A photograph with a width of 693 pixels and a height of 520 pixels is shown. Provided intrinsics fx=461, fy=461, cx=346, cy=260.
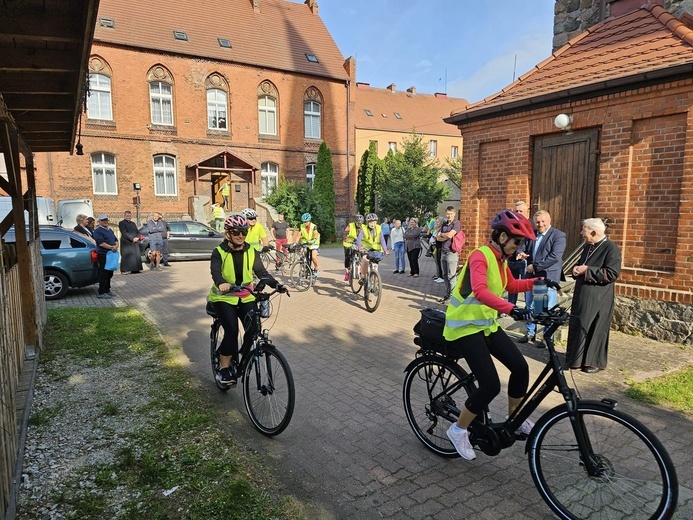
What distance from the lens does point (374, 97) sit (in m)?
51.4

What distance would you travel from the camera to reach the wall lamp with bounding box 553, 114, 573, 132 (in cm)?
769

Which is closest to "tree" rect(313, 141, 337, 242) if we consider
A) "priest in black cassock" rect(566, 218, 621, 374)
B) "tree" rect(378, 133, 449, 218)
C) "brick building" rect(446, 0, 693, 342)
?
"tree" rect(378, 133, 449, 218)

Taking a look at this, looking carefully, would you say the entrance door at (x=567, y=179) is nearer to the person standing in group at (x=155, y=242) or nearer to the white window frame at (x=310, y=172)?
the person standing in group at (x=155, y=242)

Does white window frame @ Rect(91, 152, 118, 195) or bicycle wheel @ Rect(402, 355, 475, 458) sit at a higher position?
white window frame @ Rect(91, 152, 118, 195)

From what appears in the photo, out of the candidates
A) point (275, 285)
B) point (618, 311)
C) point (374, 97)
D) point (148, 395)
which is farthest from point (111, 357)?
point (374, 97)

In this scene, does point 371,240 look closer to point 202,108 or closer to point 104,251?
point 104,251

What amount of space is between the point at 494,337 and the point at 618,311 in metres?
5.08

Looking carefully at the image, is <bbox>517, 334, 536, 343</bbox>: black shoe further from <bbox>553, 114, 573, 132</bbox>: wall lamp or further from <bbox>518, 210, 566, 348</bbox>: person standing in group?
<bbox>553, 114, 573, 132</bbox>: wall lamp

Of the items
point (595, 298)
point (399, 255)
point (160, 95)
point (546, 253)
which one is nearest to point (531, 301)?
point (546, 253)

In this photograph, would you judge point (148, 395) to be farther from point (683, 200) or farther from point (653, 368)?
point (683, 200)

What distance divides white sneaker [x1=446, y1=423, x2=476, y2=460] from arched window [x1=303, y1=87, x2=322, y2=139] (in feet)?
98.2

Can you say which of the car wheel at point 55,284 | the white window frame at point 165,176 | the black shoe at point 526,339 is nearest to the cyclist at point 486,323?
the black shoe at point 526,339

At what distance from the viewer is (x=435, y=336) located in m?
3.54

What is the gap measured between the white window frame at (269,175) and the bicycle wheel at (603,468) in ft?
92.2
